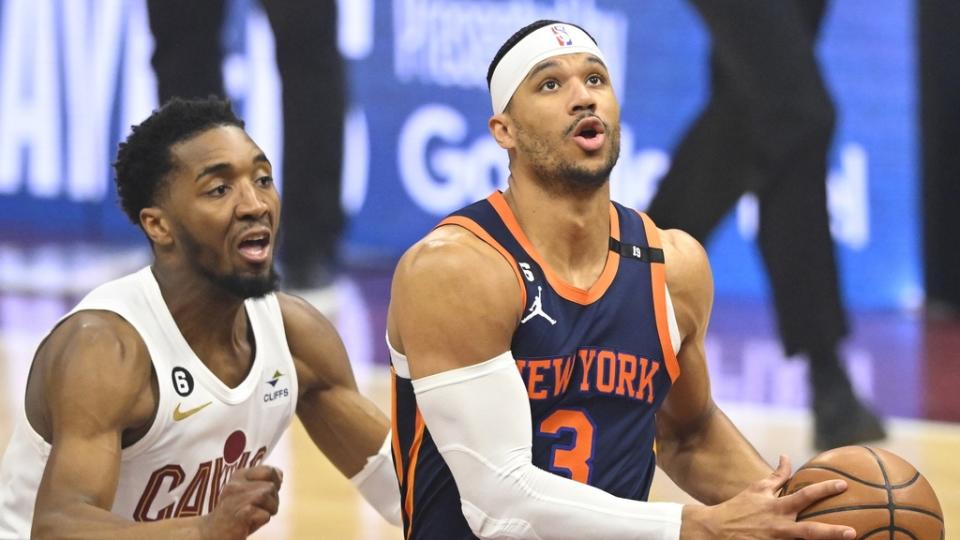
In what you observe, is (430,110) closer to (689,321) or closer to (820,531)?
(689,321)

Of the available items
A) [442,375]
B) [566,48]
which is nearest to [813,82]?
[566,48]

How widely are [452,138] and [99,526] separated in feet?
22.7

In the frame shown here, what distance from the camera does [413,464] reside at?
362 centimetres

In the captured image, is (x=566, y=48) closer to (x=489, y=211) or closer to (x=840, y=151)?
(x=489, y=211)

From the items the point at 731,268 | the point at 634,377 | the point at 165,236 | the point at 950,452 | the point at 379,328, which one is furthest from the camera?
the point at 731,268

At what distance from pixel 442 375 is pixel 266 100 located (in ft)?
23.4

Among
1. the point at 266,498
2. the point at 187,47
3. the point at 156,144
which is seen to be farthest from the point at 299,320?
the point at 187,47

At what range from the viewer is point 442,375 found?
3.31m

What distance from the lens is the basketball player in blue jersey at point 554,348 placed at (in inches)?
129

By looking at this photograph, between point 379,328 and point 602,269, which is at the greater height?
point 602,269

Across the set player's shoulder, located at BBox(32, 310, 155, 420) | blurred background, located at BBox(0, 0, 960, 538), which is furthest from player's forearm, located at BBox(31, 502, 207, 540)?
blurred background, located at BBox(0, 0, 960, 538)

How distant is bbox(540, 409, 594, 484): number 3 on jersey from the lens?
11.3 feet

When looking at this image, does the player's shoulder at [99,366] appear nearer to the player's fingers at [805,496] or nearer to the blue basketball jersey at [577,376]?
the blue basketball jersey at [577,376]

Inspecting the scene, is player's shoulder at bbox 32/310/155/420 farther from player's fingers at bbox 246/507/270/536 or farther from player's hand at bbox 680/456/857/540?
player's hand at bbox 680/456/857/540
